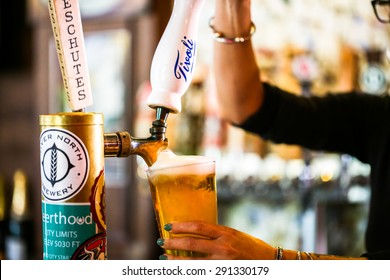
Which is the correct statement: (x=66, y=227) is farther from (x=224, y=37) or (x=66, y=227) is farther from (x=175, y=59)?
(x=224, y=37)

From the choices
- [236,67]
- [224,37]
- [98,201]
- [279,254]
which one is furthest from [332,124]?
[98,201]

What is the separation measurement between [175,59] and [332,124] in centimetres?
81

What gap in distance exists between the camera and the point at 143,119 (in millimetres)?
3424

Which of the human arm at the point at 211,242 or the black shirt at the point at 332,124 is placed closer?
the human arm at the point at 211,242

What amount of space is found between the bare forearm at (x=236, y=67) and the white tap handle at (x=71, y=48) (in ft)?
1.25

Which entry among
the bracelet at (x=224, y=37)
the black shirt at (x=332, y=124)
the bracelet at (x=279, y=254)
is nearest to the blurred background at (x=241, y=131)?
the black shirt at (x=332, y=124)

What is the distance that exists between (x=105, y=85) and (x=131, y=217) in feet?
2.50

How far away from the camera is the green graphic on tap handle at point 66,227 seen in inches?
24.1

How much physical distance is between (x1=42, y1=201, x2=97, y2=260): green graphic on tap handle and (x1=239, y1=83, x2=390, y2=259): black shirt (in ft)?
2.45

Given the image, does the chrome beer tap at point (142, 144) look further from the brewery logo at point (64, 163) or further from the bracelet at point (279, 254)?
the bracelet at point (279, 254)

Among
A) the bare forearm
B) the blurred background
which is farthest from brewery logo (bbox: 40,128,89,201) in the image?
the blurred background

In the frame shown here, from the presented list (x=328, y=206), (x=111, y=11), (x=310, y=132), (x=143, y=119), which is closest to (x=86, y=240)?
(x=310, y=132)

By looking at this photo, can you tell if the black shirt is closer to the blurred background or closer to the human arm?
the human arm

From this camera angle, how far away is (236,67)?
120cm
